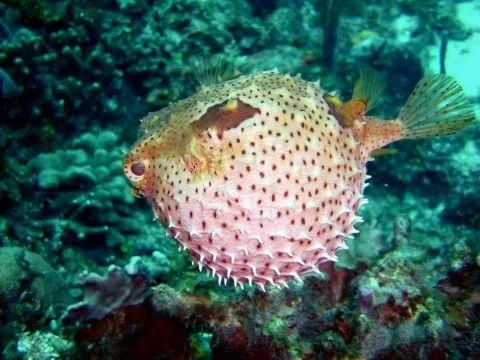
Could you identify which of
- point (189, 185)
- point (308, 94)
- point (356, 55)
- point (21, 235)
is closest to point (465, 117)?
point (308, 94)

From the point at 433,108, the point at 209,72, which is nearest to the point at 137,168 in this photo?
the point at 209,72

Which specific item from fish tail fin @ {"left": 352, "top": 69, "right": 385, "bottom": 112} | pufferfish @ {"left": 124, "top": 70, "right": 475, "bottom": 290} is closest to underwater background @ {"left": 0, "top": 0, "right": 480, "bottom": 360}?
pufferfish @ {"left": 124, "top": 70, "right": 475, "bottom": 290}

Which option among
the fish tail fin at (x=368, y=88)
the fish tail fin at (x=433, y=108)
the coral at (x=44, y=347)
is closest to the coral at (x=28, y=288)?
the coral at (x=44, y=347)

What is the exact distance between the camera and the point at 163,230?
10.6 feet

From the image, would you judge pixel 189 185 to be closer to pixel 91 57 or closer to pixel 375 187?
pixel 91 57

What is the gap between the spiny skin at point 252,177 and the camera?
2.32m

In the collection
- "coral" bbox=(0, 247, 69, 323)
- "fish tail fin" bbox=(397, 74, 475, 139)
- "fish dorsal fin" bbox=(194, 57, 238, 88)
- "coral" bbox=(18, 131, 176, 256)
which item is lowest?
"coral" bbox=(0, 247, 69, 323)

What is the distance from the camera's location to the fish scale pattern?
2316mm

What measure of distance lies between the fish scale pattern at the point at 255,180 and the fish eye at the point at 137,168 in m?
0.03

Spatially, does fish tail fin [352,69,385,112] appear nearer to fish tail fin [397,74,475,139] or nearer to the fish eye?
fish tail fin [397,74,475,139]

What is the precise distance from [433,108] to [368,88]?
535 mm

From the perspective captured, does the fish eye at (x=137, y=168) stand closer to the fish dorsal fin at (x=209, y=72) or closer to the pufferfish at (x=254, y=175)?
the pufferfish at (x=254, y=175)

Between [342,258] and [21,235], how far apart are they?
3773 mm

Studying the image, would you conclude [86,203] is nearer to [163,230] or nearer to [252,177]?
[163,230]
